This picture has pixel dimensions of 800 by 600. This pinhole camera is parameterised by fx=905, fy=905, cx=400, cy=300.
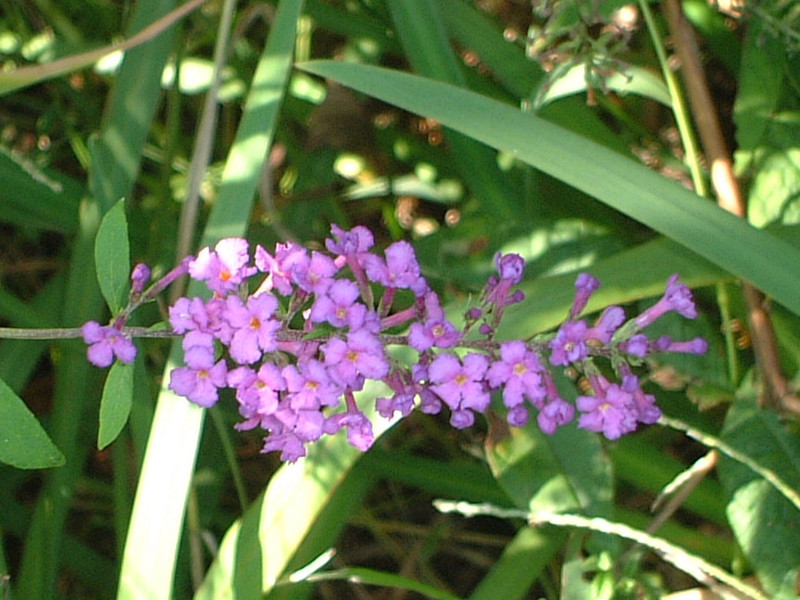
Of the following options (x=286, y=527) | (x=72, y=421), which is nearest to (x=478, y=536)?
(x=286, y=527)

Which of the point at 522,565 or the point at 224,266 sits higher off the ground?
the point at 224,266

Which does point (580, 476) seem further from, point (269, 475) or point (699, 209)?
point (269, 475)

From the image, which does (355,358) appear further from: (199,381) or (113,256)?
(113,256)

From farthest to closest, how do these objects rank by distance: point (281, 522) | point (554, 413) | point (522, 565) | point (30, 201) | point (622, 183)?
1. point (30, 201)
2. point (522, 565)
3. point (281, 522)
4. point (622, 183)
5. point (554, 413)

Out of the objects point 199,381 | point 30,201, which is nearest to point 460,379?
point 199,381

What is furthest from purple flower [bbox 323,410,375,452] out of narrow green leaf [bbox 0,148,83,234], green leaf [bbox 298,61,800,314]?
narrow green leaf [bbox 0,148,83,234]

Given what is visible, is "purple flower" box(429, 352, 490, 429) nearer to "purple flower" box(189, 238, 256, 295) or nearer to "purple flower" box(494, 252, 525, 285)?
"purple flower" box(494, 252, 525, 285)

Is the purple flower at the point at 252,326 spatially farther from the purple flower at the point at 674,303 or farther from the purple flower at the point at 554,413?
the purple flower at the point at 674,303
